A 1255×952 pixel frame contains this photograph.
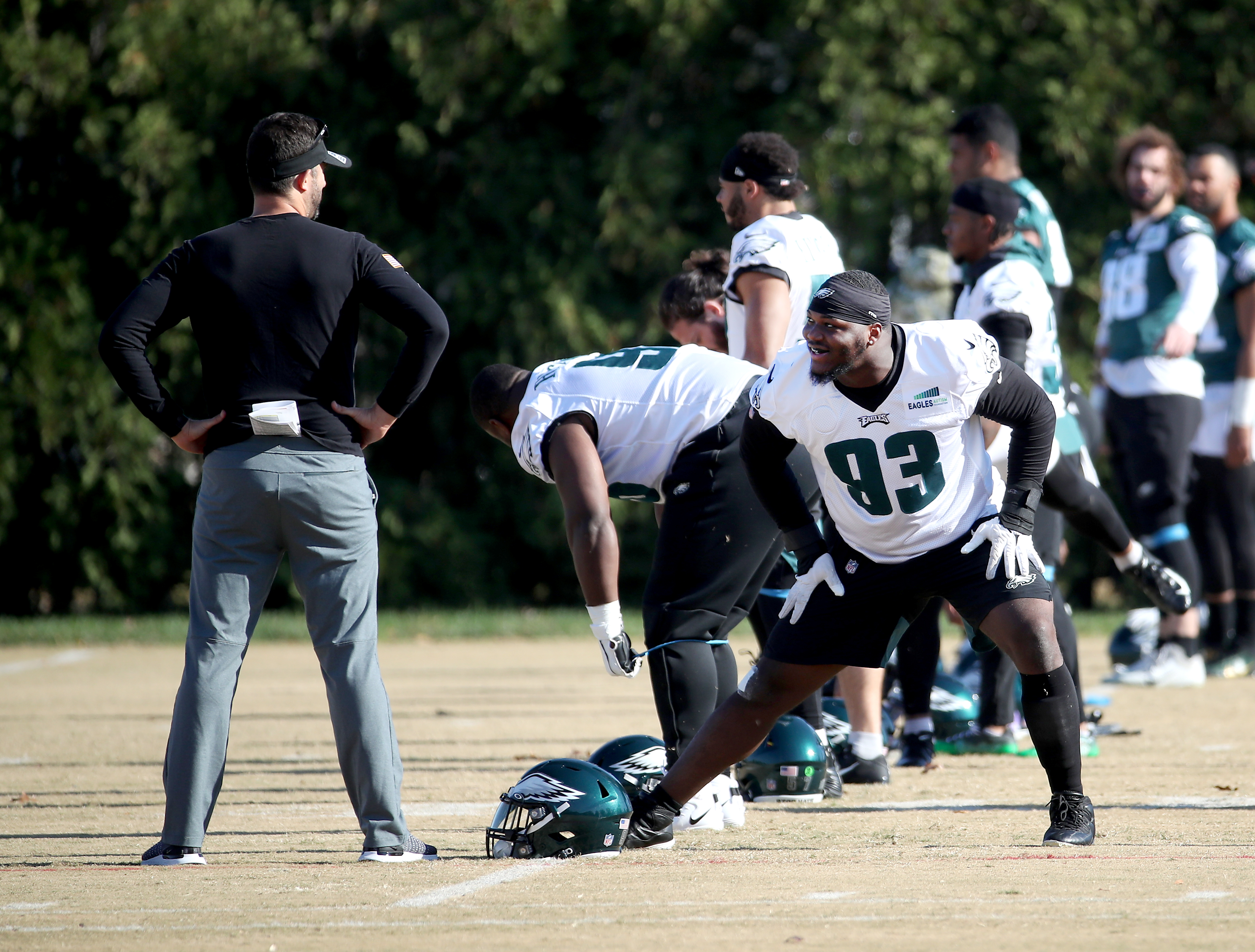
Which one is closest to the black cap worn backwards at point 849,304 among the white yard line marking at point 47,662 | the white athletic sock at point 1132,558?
the white athletic sock at point 1132,558

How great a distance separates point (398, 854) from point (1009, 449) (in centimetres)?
227

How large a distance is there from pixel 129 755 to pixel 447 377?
885cm

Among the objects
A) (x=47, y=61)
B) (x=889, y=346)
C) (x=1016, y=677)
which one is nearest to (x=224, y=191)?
(x=47, y=61)

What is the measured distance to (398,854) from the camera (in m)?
4.73

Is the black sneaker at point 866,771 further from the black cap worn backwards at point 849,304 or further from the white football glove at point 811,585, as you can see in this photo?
the black cap worn backwards at point 849,304

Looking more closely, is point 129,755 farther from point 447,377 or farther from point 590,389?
point 447,377

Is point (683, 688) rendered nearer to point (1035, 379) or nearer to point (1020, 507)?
point (1020, 507)

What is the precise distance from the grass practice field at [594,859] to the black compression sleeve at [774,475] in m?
1.03

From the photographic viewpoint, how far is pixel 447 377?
624 inches

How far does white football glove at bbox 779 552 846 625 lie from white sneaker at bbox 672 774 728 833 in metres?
0.74

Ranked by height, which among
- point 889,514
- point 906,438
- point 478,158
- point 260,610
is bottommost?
point 260,610

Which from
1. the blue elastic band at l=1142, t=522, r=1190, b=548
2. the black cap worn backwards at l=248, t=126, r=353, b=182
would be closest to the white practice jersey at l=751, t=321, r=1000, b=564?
the black cap worn backwards at l=248, t=126, r=353, b=182

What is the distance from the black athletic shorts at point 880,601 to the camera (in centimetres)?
473

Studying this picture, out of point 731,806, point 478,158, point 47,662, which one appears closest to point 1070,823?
point 731,806
